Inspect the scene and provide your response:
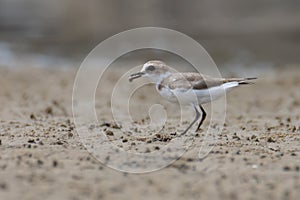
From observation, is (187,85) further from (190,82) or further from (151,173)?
(151,173)

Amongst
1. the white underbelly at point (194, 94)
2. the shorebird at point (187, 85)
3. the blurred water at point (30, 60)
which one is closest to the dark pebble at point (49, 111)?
the shorebird at point (187, 85)

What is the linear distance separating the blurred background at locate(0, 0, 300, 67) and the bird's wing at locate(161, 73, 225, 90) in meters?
10.9

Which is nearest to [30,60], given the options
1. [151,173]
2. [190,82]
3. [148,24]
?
[148,24]

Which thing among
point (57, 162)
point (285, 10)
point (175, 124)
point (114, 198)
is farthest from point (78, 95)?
point (285, 10)

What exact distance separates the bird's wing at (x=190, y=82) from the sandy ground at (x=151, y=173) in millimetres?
723

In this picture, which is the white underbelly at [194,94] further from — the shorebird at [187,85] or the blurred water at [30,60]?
the blurred water at [30,60]

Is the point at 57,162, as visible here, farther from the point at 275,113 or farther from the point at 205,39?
the point at 205,39

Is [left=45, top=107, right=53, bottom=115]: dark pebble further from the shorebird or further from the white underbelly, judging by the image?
the white underbelly

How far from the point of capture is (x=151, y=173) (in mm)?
6625

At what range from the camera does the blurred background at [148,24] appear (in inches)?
825

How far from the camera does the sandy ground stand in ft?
19.9

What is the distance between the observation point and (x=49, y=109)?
36.3ft

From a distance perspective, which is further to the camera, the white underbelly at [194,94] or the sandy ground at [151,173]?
the white underbelly at [194,94]

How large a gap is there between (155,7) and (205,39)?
11.0m
